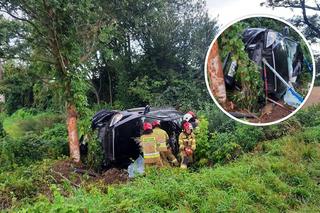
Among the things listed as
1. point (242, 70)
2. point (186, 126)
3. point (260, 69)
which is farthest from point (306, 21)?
point (186, 126)

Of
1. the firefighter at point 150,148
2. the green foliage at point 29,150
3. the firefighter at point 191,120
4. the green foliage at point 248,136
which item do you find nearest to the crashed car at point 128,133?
the firefighter at point 191,120

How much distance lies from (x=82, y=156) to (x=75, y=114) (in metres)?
1.11

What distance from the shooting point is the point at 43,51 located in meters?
9.97

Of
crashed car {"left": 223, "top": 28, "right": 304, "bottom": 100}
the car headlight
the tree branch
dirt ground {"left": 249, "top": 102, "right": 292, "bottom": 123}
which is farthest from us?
the car headlight

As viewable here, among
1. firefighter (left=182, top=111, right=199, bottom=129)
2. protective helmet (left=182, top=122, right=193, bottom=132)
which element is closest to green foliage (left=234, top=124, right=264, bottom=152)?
firefighter (left=182, top=111, right=199, bottom=129)

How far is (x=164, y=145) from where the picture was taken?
26.5 ft

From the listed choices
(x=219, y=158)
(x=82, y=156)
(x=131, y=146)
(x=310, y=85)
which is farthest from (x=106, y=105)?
(x=310, y=85)

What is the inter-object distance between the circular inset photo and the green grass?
1.69 meters

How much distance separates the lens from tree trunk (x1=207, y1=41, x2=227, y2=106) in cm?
356

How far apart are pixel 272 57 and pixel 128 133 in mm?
5709

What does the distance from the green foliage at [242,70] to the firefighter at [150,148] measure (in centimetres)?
440

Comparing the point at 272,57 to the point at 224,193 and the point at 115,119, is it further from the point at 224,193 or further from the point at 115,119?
the point at 115,119


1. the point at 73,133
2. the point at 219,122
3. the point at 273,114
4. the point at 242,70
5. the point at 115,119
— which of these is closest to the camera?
the point at 242,70

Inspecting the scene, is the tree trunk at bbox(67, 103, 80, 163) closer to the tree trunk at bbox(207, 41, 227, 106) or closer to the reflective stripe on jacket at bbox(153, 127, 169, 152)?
the reflective stripe on jacket at bbox(153, 127, 169, 152)
